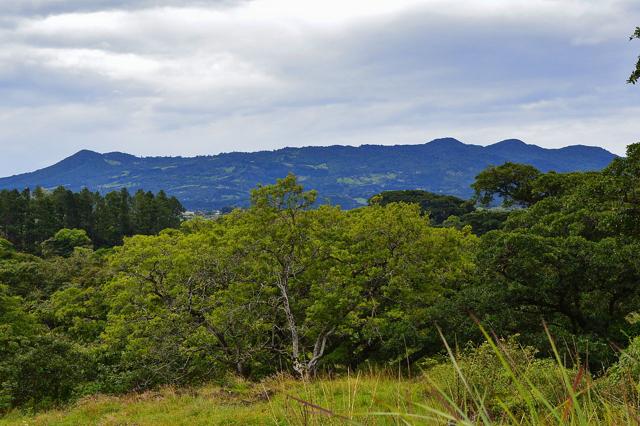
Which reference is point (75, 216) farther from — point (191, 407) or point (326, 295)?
point (191, 407)

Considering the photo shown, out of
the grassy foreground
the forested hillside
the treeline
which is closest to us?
the grassy foreground

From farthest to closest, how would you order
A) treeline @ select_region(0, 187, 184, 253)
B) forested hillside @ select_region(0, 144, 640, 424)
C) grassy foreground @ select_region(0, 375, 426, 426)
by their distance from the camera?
1. treeline @ select_region(0, 187, 184, 253)
2. forested hillside @ select_region(0, 144, 640, 424)
3. grassy foreground @ select_region(0, 375, 426, 426)

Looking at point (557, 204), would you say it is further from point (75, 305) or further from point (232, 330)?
point (75, 305)

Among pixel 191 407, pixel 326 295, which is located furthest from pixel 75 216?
pixel 191 407

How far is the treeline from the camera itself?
91250 mm

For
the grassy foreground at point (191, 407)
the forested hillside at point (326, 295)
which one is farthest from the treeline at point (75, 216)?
the grassy foreground at point (191, 407)

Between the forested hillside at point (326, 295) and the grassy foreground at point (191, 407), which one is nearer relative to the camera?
the grassy foreground at point (191, 407)

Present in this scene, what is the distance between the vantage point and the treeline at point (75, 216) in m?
91.2

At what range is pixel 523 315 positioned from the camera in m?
19.2

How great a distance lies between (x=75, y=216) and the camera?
98.9m

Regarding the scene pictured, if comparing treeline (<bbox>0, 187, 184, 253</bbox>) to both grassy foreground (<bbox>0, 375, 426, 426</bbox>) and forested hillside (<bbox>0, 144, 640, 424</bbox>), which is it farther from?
grassy foreground (<bbox>0, 375, 426, 426</bbox>)

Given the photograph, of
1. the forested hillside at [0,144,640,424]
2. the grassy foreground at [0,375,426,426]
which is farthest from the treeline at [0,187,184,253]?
the grassy foreground at [0,375,426,426]

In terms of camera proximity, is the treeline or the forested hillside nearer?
the forested hillside

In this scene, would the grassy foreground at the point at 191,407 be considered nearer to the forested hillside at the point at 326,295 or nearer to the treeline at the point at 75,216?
the forested hillside at the point at 326,295
